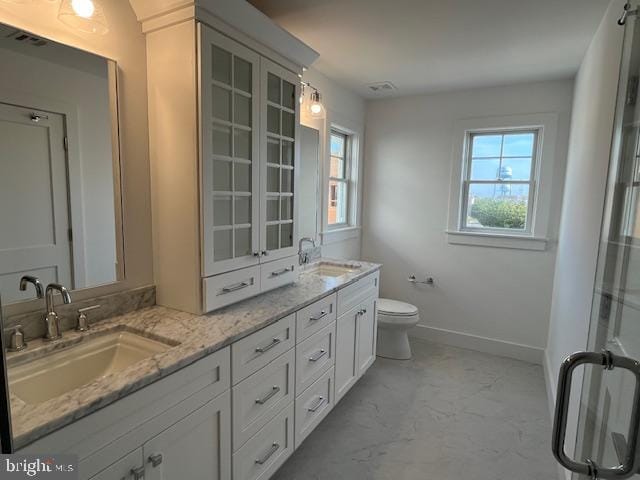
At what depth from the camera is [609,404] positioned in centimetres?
107

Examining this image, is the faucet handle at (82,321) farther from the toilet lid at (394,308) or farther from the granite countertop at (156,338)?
the toilet lid at (394,308)

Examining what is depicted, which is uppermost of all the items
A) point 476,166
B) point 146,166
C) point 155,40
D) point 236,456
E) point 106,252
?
point 155,40

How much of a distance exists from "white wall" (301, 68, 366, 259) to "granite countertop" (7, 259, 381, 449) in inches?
47.1

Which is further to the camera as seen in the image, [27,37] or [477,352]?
[477,352]

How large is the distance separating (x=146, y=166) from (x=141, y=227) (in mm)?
281

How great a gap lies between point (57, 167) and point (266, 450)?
4.85 ft

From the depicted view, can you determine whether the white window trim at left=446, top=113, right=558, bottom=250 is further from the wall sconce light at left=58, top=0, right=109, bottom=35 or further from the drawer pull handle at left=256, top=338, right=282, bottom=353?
the wall sconce light at left=58, top=0, right=109, bottom=35

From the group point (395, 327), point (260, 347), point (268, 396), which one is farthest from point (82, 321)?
point (395, 327)

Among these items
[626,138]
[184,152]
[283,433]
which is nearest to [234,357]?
[283,433]

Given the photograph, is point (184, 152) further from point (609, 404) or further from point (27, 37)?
point (609, 404)

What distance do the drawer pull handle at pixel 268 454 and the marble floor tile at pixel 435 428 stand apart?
27 cm

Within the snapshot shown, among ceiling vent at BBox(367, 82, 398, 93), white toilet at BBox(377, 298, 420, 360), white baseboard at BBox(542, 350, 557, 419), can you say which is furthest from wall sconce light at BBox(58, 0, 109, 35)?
white baseboard at BBox(542, 350, 557, 419)

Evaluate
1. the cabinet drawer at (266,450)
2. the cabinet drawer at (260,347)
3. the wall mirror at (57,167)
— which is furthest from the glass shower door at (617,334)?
the wall mirror at (57,167)

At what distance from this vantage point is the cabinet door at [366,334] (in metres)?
2.63
